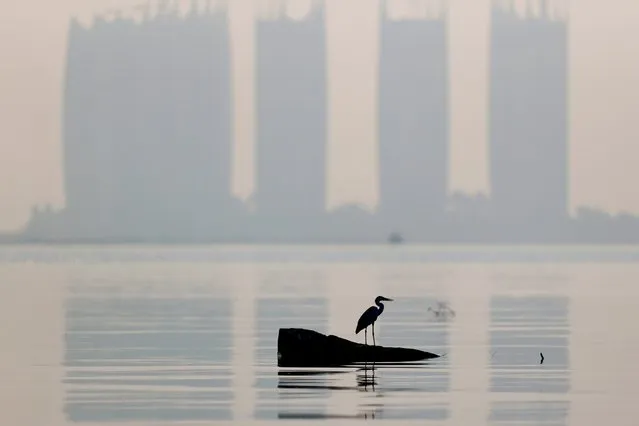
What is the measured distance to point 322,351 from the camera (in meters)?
33.0

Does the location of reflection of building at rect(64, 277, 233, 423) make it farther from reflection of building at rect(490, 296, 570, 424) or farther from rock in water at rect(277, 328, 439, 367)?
reflection of building at rect(490, 296, 570, 424)

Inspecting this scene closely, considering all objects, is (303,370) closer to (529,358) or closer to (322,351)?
(322,351)

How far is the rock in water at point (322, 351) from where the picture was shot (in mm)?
32844

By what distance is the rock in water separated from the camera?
32.8 metres

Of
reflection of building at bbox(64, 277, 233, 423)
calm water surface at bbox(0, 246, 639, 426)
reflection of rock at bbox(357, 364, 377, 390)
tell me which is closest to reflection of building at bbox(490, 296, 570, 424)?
calm water surface at bbox(0, 246, 639, 426)

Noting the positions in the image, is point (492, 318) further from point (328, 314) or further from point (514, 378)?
point (514, 378)

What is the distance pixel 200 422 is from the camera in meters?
25.3

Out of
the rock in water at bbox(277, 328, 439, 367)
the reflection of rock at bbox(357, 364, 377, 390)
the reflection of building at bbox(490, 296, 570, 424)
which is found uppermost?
the rock in water at bbox(277, 328, 439, 367)

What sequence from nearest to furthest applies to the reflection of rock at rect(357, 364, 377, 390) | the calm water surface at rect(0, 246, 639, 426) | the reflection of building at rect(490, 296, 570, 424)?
the calm water surface at rect(0, 246, 639, 426) < the reflection of building at rect(490, 296, 570, 424) < the reflection of rock at rect(357, 364, 377, 390)

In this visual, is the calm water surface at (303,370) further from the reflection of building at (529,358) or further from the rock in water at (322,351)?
the rock in water at (322,351)

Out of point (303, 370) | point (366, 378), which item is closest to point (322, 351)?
Result: point (303, 370)

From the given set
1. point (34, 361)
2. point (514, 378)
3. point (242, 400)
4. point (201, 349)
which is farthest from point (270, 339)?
point (242, 400)

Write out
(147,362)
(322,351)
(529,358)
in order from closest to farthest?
(322,351)
(147,362)
(529,358)

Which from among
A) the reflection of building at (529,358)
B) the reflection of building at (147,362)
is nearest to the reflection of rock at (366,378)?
the reflection of building at (529,358)
